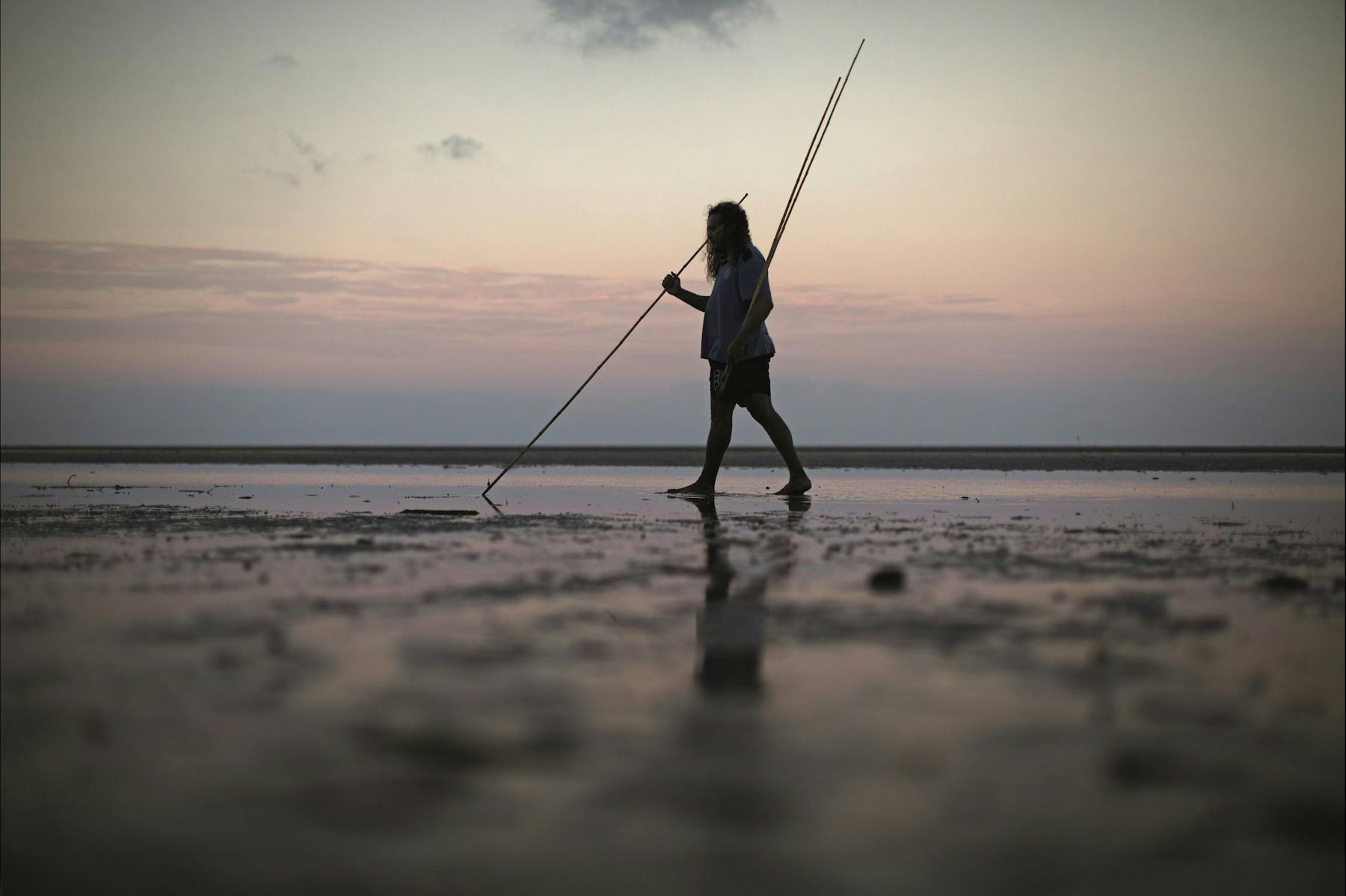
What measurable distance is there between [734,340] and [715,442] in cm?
94

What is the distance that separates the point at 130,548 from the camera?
18.7ft

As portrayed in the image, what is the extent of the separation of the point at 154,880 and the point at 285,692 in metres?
1.03

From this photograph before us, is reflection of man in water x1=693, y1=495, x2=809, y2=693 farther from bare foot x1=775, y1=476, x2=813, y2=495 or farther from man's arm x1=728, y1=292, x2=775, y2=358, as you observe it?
bare foot x1=775, y1=476, x2=813, y2=495

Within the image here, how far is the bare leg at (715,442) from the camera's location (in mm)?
10500

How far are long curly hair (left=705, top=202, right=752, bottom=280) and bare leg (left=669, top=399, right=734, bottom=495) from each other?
131cm

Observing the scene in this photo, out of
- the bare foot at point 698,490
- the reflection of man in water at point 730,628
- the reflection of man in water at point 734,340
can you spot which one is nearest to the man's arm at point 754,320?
the reflection of man in water at point 734,340

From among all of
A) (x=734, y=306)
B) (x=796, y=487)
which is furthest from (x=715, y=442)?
(x=734, y=306)

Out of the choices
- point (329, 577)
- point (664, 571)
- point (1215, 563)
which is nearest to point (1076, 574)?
point (1215, 563)

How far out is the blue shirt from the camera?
1041 centimetres

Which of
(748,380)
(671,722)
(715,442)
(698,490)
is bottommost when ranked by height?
(671,722)

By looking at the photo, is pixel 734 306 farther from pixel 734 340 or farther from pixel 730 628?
pixel 730 628

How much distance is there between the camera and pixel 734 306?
10680 mm

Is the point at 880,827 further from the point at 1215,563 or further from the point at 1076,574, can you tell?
the point at 1215,563

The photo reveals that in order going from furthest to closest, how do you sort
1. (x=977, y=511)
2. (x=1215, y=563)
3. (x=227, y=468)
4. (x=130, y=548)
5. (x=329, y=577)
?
(x=227, y=468) < (x=977, y=511) < (x=130, y=548) < (x=1215, y=563) < (x=329, y=577)
